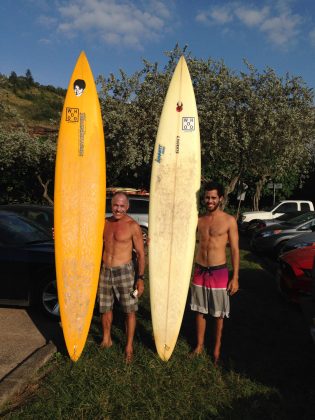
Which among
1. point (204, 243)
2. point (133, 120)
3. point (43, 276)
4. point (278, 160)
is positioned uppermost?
point (133, 120)

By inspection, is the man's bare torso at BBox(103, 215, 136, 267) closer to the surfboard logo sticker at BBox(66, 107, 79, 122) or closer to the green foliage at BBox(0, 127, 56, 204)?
the surfboard logo sticker at BBox(66, 107, 79, 122)

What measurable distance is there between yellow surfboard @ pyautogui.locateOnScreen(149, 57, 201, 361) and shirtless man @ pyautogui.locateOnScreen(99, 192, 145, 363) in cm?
42

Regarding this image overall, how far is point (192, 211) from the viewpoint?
402 centimetres

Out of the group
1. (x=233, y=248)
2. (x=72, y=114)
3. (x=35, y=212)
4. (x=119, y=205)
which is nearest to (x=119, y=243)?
(x=119, y=205)

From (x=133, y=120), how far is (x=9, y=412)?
47.2 feet

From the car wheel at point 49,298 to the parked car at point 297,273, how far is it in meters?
3.16

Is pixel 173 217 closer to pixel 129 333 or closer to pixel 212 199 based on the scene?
pixel 212 199

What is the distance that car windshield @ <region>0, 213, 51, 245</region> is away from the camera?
5165mm

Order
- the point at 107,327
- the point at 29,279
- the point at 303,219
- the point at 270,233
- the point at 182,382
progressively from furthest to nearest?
the point at 303,219 < the point at 270,233 < the point at 29,279 < the point at 107,327 < the point at 182,382

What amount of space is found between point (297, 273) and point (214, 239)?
2164 millimetres

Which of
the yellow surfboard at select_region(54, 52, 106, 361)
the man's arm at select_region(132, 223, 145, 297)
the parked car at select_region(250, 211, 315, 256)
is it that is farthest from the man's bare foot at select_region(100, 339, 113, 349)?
the parked car at select_region(250, 211, 315, 256)

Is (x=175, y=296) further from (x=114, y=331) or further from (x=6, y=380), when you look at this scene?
(x=6, y=380)

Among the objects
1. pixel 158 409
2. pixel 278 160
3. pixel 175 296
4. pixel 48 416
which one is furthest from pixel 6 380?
pixel 278 160

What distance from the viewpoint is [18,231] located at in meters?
5.35
